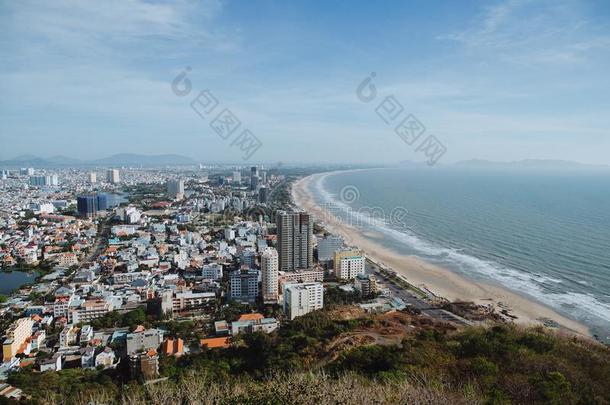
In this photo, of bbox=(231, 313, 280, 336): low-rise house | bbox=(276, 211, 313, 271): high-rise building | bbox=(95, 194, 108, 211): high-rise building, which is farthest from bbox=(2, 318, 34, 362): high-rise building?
bbox=(95, 194, 108, 211): high-rise building

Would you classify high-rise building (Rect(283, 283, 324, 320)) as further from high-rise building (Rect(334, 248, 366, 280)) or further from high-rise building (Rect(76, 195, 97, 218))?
high-rise building (Rect(76, 195, 97, 218))

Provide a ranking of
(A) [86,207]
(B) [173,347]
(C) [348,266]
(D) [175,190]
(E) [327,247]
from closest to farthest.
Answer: (B) [173,347] < (C) [348,266] < (E) [327,247] < (A) [86,207] < (D) [175,190]

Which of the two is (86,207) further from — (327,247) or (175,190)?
(327,247)

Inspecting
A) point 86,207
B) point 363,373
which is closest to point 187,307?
point 363,373

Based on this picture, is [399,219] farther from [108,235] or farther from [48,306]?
[48,306]

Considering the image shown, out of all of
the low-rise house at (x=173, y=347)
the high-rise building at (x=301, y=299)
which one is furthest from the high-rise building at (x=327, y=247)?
the low-rise house at (x=173, y=347)

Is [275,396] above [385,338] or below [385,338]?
above

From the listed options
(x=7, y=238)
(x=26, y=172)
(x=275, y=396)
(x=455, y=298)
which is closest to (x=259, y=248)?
(x=455, y=298)
